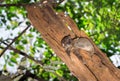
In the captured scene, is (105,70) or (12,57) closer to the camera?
(105,70)

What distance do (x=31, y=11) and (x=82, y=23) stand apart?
142 centimetres

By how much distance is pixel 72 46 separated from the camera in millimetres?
970

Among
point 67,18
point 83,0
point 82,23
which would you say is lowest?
point 82,23

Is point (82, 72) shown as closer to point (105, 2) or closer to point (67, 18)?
point (67, 18)

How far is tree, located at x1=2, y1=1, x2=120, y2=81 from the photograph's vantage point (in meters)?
0.94

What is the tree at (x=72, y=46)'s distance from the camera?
0.94 m

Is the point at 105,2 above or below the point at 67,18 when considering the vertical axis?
below

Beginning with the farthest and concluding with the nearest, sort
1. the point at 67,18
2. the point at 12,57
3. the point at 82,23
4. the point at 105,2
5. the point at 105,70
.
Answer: the point at 12,57
the point at 82,23
the point at 105,2
the point at 67,18
the point at 105,70

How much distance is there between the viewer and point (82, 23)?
2451 millimetres

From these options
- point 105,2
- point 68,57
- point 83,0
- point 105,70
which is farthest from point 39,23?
point 83,0

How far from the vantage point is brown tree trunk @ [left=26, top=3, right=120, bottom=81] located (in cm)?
94

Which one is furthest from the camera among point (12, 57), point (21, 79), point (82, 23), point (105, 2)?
point (12, 57)

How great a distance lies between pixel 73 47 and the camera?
97 centimetres

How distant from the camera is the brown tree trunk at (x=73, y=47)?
939 mm
